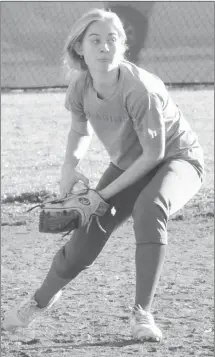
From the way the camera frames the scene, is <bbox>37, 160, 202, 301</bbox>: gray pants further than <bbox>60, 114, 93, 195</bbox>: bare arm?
No

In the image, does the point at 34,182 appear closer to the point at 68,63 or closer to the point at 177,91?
the point at 177,91

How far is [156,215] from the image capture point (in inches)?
132

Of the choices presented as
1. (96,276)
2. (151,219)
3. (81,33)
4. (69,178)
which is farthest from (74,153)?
(96,276)

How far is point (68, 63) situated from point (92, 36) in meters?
0.25

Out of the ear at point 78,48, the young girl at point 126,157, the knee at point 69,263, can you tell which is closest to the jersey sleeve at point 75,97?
the young girl at point 126,157

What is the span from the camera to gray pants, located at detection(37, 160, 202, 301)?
3.38 m

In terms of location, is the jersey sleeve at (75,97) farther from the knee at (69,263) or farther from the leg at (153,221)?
the knee at (69,263)

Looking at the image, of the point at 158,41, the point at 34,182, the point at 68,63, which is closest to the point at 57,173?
the point at 34,182

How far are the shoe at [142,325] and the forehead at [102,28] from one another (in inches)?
47.9

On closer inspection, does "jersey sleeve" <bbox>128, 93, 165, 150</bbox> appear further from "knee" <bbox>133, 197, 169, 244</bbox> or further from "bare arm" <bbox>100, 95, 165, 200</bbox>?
"knee" <bbox>133, 197, 169, 244</bbox>

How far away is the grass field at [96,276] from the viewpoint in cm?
363

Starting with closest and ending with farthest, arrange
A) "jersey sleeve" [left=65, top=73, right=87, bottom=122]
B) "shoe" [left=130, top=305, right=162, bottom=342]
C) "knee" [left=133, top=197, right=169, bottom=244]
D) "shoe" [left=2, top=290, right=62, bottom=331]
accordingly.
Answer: "knee" [left=133, top=197, right=169, bottom=244]
"shoe" [left=130, top=305, right=162, bottom=342]
"jersey sleeve" [left=65, top=73, right=87, bottom=122]
"shoe" [left=2, top=290, right=62, bottom=331]

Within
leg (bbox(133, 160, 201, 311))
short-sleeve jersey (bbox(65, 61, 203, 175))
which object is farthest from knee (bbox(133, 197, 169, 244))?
short-sleeve jersey (bbox(65, 61, 203, 175))

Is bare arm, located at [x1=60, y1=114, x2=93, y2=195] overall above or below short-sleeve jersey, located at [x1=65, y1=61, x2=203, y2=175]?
below
